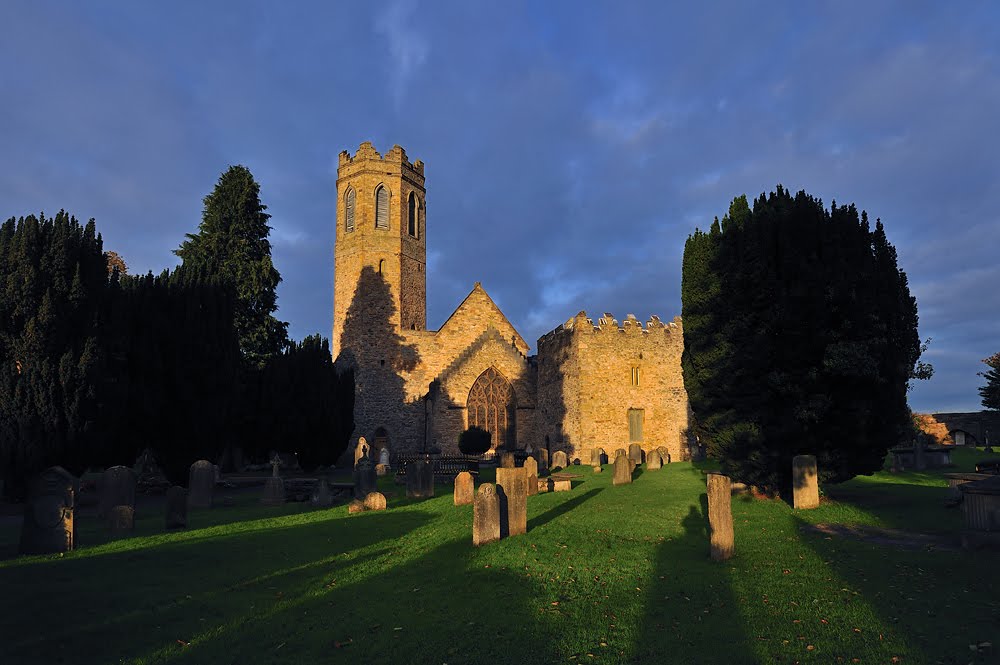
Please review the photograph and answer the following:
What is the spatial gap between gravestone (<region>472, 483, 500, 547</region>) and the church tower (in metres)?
24.7

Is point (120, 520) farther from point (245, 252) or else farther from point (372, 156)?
point (372, 156)

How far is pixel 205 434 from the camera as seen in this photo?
19.5m

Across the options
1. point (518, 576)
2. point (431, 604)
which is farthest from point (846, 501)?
point (431, 604)

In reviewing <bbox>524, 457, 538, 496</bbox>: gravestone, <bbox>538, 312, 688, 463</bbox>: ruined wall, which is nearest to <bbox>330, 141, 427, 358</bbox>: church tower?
<bbox>538, 312, 688, 463</bbox>: ruined wall

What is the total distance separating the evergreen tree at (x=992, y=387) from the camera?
34.0 m

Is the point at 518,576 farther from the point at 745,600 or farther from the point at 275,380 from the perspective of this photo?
the point at 275,380

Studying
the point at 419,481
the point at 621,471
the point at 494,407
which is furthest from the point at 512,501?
the point at 494,407

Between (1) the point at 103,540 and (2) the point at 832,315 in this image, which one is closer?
(1) the point at 103,540

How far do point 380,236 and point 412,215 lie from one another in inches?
109

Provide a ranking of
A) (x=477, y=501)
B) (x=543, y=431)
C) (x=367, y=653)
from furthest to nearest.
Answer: (x=543, y=431) → (x=477, y=501) → (x=367, y=653)

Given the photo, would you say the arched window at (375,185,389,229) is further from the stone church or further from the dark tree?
the dark tree

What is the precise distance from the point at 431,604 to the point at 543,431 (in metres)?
25.3

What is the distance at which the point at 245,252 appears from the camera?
3106 centimetres

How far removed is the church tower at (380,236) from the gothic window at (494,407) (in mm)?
5426
